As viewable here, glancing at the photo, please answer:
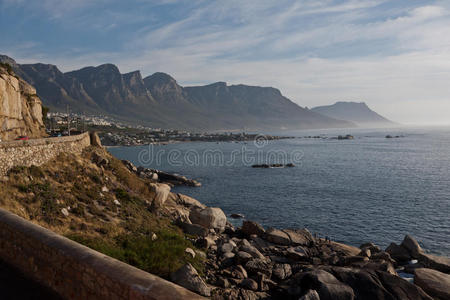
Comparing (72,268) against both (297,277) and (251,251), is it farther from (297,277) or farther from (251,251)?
(251,251)

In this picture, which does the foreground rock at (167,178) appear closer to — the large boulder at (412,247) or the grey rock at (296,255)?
the grey rock at (296,255)

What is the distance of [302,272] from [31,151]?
23742 millimetres

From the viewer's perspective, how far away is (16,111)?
40188 mm

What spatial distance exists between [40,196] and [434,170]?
90.9 m

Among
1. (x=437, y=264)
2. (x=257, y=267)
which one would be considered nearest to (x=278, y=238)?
(x=257, y=267)

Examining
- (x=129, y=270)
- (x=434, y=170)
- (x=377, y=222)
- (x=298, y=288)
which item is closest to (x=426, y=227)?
(x=377, y=222)

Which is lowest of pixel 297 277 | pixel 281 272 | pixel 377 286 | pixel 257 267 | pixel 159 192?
pixel 281 272

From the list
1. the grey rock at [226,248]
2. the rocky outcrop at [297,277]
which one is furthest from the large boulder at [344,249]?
the grey rock at [226,248]

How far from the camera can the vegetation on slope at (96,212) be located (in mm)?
16203

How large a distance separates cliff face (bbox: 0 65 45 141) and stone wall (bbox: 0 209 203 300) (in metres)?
31.1

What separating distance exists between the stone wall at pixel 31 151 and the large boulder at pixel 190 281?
16.3 m

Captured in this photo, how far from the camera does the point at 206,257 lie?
19719 mm

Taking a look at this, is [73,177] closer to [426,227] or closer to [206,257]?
[206,257]

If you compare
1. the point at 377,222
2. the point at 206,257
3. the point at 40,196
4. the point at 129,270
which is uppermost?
the point at 129,270
